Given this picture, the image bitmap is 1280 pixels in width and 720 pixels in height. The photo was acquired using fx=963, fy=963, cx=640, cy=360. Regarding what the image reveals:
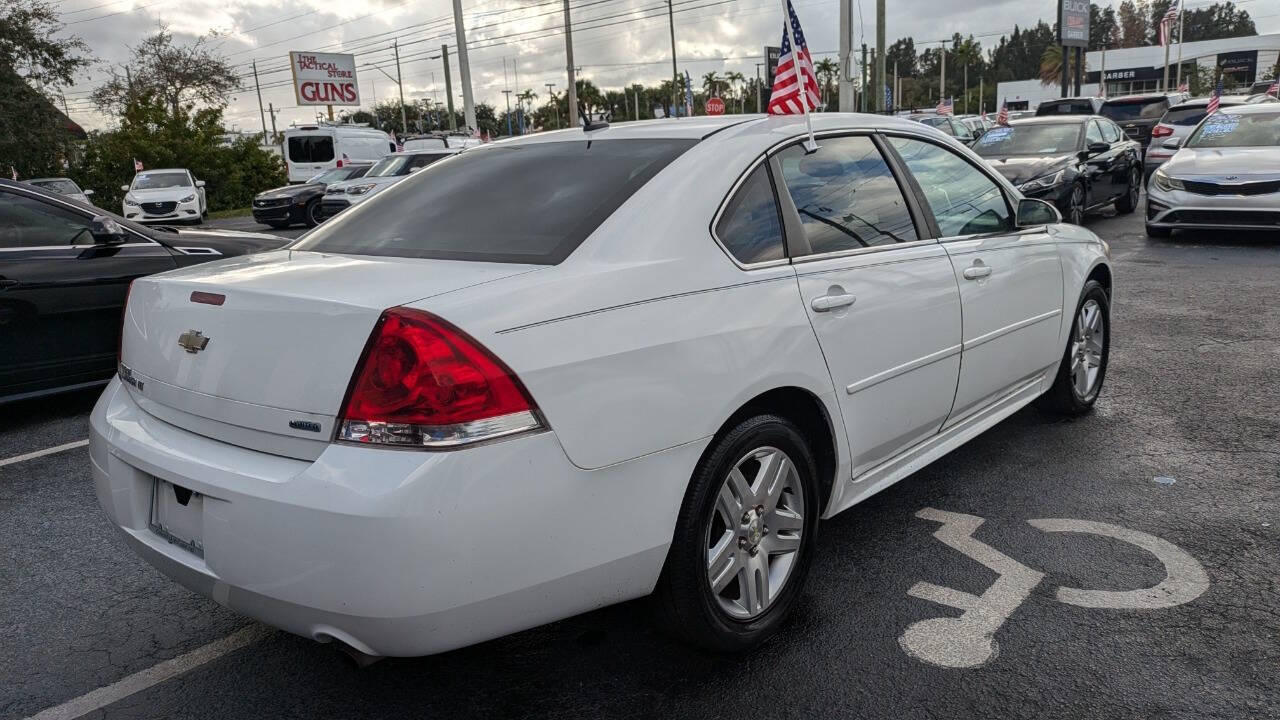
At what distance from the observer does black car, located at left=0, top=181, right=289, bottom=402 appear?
18.0ft

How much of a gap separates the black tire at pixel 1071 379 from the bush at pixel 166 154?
32286 millimetres

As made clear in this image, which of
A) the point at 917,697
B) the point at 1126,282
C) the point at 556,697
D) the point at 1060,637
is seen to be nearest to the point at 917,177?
the point at 1060,637

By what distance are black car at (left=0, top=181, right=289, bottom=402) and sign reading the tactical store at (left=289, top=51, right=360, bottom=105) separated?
45318 millimetres

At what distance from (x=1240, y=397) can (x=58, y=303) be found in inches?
263

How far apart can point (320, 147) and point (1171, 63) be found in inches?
3353

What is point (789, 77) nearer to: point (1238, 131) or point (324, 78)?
point (1238, 131)

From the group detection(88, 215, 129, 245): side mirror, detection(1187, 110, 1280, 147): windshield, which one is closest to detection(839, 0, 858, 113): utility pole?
detection(1187, 110, 1280, 147): windshield

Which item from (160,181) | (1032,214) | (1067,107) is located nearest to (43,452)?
(1032,214)

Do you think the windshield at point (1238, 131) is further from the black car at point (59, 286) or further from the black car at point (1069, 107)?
the black car at point (1069, 107)

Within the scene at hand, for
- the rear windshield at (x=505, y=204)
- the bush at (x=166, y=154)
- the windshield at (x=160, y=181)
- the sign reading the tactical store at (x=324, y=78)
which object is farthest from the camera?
the sign reading the tactical store at (x=324, y=78)

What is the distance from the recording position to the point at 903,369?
127 inches

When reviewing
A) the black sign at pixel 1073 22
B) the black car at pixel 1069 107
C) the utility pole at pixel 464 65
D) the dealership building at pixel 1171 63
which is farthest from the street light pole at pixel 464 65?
the dealership building at pixel 1171 63

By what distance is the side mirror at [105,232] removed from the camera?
5.79 meters

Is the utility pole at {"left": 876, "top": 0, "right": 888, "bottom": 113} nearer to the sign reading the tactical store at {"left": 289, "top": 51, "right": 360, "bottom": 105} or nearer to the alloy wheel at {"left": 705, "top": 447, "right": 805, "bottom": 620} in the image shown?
the sign reading the tactical store at {"left": 289, "top": 51, "right": 360, "bottom": 105}
